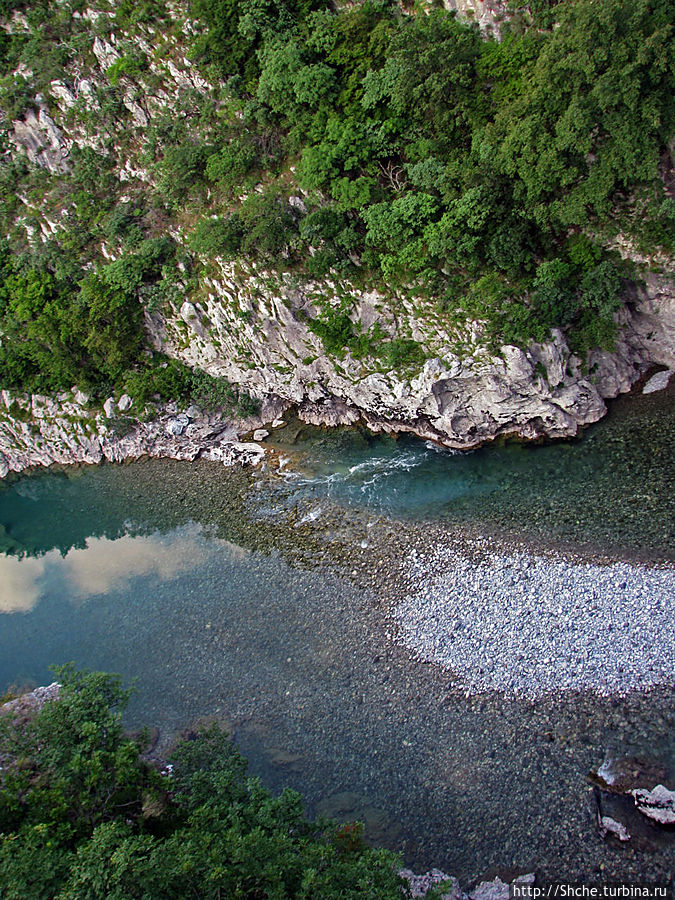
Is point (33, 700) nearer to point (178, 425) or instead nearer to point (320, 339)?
point (178, 425)

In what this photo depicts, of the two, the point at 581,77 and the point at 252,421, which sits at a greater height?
the point at 581,77

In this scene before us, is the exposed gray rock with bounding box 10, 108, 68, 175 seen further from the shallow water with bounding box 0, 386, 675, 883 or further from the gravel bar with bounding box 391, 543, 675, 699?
the gravel bar with bounding box 391, 543, 675, 699

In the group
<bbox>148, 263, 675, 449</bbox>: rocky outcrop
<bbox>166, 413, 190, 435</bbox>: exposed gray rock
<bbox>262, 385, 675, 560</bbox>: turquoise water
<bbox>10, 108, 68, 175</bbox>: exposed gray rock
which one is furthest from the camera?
<bbox>10, 108, 68, 175</bbox>: exposed gray rock

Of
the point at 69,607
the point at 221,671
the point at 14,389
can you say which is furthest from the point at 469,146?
the point at 14,389

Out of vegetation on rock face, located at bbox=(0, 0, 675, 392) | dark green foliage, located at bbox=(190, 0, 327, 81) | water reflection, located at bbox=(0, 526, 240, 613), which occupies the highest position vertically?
dark green foliage, located at bbox=(190, 0, 327, 81)

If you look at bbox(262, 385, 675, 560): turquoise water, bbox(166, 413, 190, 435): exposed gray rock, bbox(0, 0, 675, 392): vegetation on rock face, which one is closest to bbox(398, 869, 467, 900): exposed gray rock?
bbox(262, 385, 675, 560): turquoise water

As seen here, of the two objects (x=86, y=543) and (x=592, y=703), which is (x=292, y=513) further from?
(x=592, y=703)

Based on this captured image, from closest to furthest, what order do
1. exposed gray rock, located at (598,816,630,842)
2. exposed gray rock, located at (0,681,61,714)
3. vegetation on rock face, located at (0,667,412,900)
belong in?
vegetation on rock face, located at (0,667,412,900) → exposed gray rock, located at (598,816,630,842) → exposed gray rock, located at (0,681,61,714)
